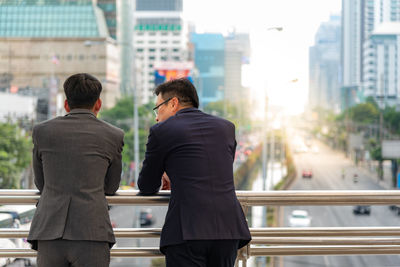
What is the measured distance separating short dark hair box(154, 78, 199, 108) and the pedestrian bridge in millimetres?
601

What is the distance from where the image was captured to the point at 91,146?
8.52 ft

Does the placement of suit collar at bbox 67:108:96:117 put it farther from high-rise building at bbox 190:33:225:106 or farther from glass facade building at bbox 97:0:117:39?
high-rise building at bbox 190:33:225:106

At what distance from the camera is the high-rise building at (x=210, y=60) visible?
18300cm

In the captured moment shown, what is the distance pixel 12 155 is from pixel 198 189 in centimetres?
2965

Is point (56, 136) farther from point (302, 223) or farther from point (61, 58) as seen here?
point (61, 58)

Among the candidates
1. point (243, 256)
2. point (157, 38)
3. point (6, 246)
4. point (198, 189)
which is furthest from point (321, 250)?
point (157, 38)

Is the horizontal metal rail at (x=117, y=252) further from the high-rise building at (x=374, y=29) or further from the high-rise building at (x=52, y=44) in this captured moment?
the high-rise building at (x=52, y=44)

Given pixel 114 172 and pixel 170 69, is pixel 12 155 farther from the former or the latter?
pixel 170 69

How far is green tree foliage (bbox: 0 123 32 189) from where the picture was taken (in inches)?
1160

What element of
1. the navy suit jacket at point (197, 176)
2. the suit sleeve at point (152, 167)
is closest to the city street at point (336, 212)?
the suit sleeve at point (152, 167)

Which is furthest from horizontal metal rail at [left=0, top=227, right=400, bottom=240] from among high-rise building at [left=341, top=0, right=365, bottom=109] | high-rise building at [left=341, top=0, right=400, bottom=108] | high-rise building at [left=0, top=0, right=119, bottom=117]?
high-rise building at [left=341, top=0, right=365, bottom=109]

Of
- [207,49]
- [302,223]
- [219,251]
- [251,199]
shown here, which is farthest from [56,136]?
[207,49]

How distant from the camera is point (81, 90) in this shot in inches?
105

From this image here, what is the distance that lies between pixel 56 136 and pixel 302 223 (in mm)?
21093
